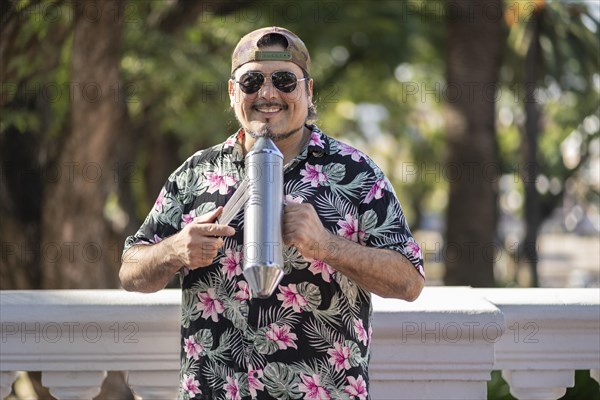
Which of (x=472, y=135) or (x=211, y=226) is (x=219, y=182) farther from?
(x=472, y=135)

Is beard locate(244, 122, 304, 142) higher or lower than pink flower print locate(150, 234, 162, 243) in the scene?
higher

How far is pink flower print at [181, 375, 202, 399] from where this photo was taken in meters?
2.93

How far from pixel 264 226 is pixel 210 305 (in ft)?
2.02

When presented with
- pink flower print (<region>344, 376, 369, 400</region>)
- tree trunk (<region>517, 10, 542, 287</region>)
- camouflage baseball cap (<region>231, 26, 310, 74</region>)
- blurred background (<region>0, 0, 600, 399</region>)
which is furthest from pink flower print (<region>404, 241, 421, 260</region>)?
tree trunk (<region>517, 10, 542, 287</region>)

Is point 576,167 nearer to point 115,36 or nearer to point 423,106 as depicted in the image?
point 423,106

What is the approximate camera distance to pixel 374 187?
2900 millimetres

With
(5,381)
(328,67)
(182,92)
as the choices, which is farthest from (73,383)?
(328,67)

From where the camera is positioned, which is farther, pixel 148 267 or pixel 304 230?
pixel 148 267

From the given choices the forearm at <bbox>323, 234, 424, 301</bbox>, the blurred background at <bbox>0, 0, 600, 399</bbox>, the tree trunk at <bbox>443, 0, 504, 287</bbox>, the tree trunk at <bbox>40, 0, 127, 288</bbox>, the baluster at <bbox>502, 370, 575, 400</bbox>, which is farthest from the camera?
the tree trunk at <bbox>443, 0, 504, 287</bbox>

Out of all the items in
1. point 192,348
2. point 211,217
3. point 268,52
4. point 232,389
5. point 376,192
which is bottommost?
point 232,389

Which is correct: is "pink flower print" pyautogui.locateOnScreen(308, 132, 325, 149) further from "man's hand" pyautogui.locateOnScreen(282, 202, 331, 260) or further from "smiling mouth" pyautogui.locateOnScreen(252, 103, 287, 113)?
"man's hand" pyautogui.locateOnScreen(282, 202, 331, 260)

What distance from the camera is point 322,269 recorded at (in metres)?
2.89

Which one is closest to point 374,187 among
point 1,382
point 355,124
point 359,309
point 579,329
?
point 359,309

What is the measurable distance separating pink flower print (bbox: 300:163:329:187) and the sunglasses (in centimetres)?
24
